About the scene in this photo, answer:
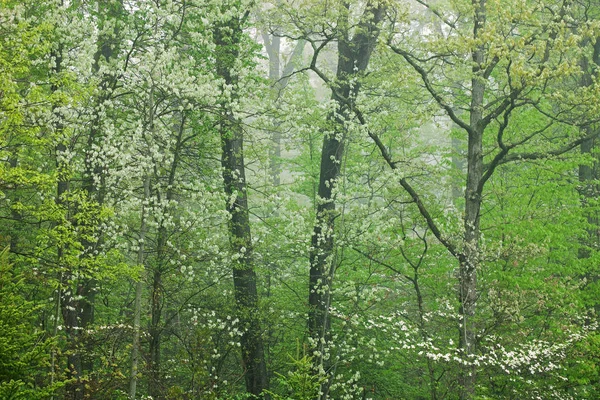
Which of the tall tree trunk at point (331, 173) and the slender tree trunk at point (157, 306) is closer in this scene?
the slender tree trunk at point (157, 306)

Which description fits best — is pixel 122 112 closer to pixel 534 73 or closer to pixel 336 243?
pixel 336 243

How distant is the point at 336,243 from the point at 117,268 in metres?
4.00

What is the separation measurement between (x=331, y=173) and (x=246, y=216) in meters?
2.17

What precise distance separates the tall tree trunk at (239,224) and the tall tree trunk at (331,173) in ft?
3.68

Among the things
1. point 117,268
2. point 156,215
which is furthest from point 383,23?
point 117,268

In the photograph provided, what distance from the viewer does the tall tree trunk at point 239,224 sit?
10.4 meters

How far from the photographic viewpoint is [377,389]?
12.3m

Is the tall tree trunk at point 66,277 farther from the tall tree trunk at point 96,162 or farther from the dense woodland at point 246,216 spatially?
the tall tree trunk at point 96,162

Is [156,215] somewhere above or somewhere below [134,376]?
above

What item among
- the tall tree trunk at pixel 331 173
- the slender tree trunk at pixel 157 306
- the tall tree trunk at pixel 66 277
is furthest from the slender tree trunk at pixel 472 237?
the tall tree trunk at pixel 66 277

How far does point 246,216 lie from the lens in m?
11.2

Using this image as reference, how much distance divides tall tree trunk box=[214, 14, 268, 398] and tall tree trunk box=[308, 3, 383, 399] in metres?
1.12

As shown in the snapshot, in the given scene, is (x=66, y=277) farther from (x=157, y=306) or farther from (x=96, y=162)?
(x=96, y=162)

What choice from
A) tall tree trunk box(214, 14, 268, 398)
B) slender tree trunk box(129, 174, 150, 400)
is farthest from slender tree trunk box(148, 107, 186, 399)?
tall tree trunk box(214, 14, 268, 398)
